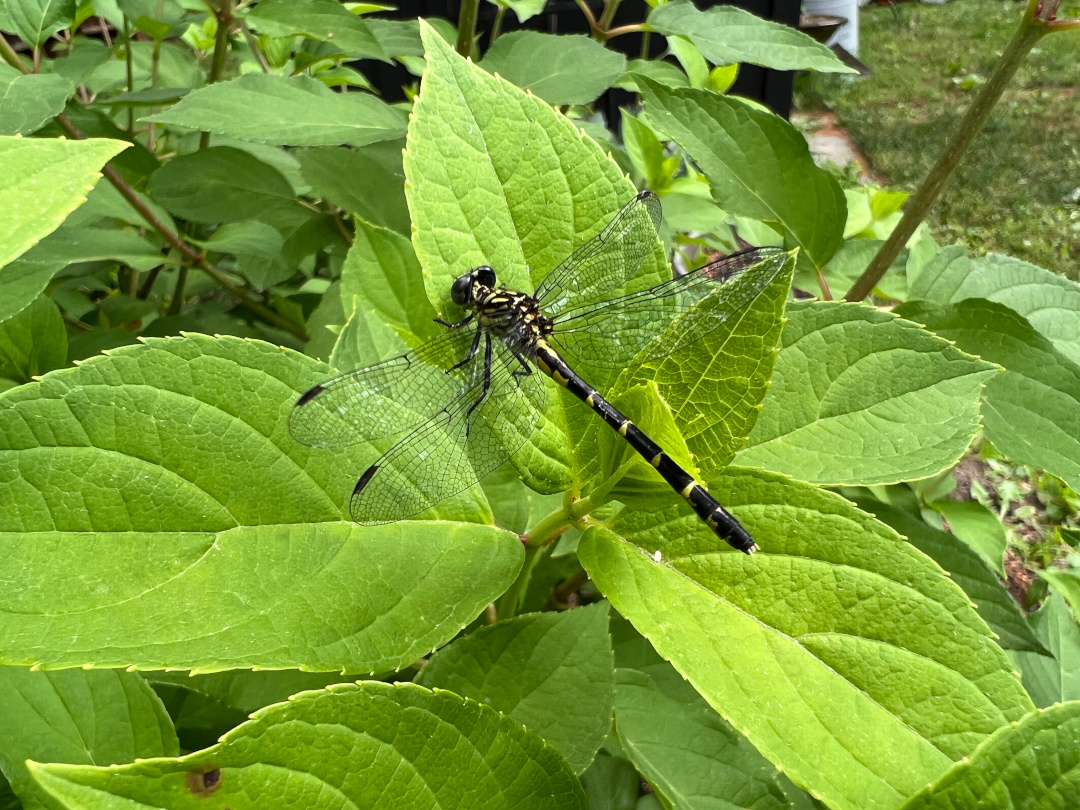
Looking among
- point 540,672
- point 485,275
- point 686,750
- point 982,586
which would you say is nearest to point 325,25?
point 485,275

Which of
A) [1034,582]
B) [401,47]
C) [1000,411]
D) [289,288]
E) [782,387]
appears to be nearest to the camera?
[782,387]

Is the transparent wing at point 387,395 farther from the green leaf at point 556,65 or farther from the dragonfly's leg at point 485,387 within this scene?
the green leaf at point 556,65

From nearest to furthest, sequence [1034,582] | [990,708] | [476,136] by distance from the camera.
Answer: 1. [990,708]
2. [476,136]
3. [1034,582]

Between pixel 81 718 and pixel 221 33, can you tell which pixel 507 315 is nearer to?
pixel 81 718

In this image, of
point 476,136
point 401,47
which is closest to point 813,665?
point 476,136

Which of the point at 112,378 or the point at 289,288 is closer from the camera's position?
the point at 112,378

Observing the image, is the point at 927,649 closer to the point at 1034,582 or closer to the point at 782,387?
the point at 782,387
